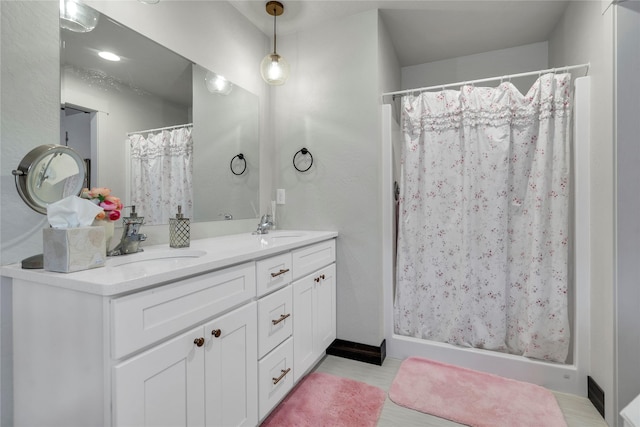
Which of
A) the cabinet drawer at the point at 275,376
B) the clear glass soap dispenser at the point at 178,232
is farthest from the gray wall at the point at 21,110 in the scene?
the cabinet drawer at the point at 275,376

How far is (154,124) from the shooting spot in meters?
1.56

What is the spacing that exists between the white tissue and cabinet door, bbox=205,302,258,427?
53cm

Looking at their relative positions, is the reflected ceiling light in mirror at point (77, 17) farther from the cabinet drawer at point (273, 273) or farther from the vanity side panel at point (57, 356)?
the cabinet drawer at point (273, 273)

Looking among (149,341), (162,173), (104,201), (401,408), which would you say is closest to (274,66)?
(162,173)

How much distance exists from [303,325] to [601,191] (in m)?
1.72

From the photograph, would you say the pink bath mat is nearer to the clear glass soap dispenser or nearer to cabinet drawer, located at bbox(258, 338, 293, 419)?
cabinet drawer, located at bbox(258, 338, 293, 419)

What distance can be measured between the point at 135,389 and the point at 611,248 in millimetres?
2035

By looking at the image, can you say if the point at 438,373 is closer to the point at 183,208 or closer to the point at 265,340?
the point at 265,340

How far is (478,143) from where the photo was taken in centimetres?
198

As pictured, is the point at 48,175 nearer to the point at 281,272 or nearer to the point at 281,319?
the point at 281,272

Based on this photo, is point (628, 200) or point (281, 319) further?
point (281, 319)

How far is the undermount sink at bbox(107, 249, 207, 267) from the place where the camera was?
3.92 ft

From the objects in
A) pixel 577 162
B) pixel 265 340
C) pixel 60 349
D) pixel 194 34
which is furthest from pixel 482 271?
pixel 194 34

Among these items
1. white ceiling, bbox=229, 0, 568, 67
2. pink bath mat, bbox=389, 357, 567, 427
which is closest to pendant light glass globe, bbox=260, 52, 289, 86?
white ceiling, bbox=229, 0, 568, 67
